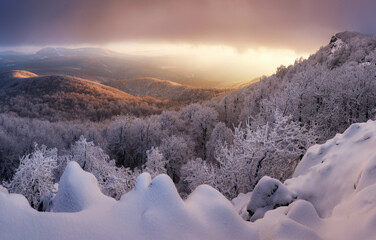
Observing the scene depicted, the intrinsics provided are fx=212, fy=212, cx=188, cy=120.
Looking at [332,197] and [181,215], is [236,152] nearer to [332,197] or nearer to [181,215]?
[332,197]

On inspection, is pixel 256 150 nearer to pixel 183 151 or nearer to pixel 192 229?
pixel 192 229

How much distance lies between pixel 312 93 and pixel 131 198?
80.5 ft

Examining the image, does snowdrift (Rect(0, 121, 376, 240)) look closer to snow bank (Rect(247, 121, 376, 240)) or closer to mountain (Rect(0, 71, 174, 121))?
snow bank (Rect(247, 121, 376, 240))

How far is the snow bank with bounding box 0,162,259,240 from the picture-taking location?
560cm

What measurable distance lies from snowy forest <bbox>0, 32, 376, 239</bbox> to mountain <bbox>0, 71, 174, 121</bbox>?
42.4 meters

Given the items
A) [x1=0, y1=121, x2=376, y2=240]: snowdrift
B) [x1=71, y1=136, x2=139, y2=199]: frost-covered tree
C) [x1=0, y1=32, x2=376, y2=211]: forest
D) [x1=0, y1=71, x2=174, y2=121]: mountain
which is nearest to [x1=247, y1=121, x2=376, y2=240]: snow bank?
[x1=0, y1=121, x2=376, y2=240]: snowdrift

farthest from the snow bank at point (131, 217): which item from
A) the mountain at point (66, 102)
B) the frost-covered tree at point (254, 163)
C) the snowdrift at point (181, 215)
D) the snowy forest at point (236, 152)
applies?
the mountain at point (66, 102)

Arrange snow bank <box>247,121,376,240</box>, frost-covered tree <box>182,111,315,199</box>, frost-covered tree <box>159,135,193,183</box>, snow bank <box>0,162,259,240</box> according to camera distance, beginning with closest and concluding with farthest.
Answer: snow bank <box>0,162,259,240</box> < snow bank <box>247,121,376,240</box> < frost-covered tree <box>182,111,315,199</box> < frost-covered tree <box>159,135,193,183</box>

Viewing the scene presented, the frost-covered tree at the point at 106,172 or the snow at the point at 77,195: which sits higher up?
the snow at the point at 77,195

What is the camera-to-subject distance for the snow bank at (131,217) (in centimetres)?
560

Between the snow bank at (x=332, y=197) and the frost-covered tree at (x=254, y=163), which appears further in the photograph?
the frost-covered tree at (x=254, y=163)

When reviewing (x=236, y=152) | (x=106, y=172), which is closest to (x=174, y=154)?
(x=106, y=172)

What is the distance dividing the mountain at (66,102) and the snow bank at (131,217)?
8481 centimetres

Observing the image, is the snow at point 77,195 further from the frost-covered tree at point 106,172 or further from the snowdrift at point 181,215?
the frost-covered tree at point 106,172
